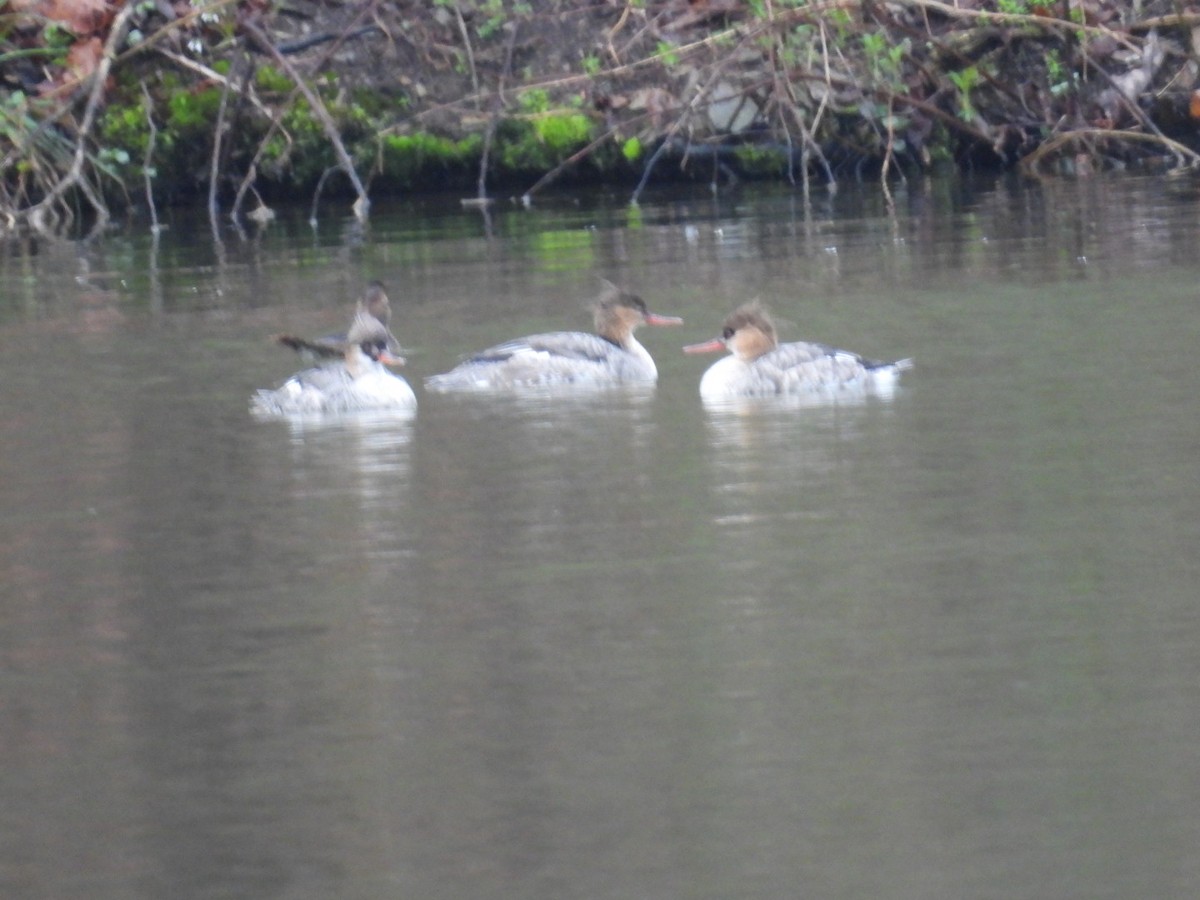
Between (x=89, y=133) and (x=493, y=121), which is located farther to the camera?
(x=493, y=121)

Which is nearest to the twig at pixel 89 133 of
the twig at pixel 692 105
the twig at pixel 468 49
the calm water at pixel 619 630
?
the twig at pixel 468 49

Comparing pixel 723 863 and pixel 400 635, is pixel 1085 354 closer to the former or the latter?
pixel 400 635

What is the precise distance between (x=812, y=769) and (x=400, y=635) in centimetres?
152

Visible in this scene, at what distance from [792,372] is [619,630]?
453 cm

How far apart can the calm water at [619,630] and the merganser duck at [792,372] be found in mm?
183

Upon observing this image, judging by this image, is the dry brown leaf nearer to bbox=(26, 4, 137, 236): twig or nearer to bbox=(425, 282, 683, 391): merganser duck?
bbox=(26, 4, 137, 236): twig

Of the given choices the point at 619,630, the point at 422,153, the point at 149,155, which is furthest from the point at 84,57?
the point at 619,630

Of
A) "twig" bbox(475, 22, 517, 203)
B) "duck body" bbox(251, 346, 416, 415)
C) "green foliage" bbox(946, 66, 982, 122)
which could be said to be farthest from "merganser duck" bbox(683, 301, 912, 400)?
"green foliage" bbox(946, 66, 982, 122)

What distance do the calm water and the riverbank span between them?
8.00 meters

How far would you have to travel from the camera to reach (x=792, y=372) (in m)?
10.6

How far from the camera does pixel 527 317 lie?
13.1m

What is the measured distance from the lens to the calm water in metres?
4.80

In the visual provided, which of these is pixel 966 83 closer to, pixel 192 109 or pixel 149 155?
pixel 192 109

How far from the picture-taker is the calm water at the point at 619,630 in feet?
15.8
